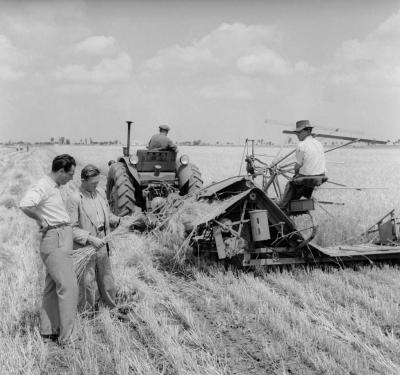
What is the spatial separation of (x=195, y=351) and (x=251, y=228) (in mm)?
2164

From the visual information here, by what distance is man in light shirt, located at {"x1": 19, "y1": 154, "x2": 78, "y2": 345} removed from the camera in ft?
11.4

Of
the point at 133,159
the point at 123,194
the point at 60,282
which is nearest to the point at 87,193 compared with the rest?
the point at 60,282

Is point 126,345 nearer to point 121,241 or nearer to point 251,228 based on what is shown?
point 251,228

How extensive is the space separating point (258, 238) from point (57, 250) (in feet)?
8.04

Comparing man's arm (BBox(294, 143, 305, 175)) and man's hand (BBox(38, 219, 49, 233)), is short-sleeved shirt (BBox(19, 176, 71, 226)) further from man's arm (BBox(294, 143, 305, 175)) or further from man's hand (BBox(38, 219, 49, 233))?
man's arm (BBox(294, 143, 305, 175))

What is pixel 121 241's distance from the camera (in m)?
6.25

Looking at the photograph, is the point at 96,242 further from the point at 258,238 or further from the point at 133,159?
the point at 133,159

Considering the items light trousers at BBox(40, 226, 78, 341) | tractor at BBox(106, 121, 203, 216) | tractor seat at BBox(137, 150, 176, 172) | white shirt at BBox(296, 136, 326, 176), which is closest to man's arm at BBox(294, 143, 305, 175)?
white shirt at BBox(296, 136, 326, 176)

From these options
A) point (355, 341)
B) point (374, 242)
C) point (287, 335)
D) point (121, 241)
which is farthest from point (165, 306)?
point (374, 242)

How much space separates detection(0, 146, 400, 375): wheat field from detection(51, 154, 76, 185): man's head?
4.14 ft

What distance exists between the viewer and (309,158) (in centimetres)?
600

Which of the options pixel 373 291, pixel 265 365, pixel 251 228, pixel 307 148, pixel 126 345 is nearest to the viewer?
pixel 265 365

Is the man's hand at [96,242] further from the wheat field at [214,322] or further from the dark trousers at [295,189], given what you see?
the dark trousers at [295,189]

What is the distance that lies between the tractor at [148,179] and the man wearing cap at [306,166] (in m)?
2.19
